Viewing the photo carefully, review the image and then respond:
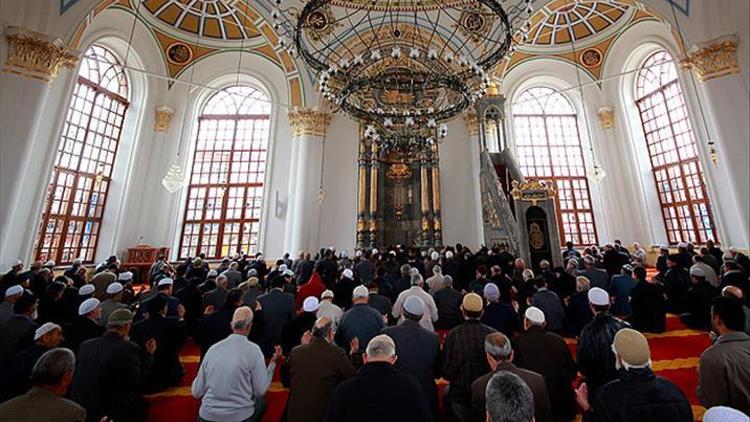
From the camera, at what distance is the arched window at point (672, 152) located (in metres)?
9.43

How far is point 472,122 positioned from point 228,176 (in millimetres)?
9001

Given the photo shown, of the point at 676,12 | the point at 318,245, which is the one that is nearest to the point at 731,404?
the point at 318,245

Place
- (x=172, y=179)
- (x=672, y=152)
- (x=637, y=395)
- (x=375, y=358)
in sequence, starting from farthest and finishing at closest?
(x=672, y=152) < (x=172, y=179) < (x=375, y=358) < (x=637, y=395)

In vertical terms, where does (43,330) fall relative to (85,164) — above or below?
below

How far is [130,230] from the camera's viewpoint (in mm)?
9555

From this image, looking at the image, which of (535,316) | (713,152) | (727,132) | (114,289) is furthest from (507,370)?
(713,152)

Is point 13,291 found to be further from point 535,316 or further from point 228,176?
point 228,176

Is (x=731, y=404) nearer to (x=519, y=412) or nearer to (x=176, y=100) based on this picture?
(x=519, y=412)

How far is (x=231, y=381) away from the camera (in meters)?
1.91

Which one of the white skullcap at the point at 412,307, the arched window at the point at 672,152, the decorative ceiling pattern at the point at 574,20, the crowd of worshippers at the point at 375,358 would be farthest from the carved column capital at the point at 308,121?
the arched window at the point at 672,152

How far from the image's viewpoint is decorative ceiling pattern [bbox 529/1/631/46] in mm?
10188

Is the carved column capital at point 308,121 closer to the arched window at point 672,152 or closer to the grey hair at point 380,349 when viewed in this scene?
the grey hair at point 380,349

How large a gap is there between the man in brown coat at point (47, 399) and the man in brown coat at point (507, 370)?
195 centimetres

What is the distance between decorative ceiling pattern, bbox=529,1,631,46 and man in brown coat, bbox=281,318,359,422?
12.0 metres
